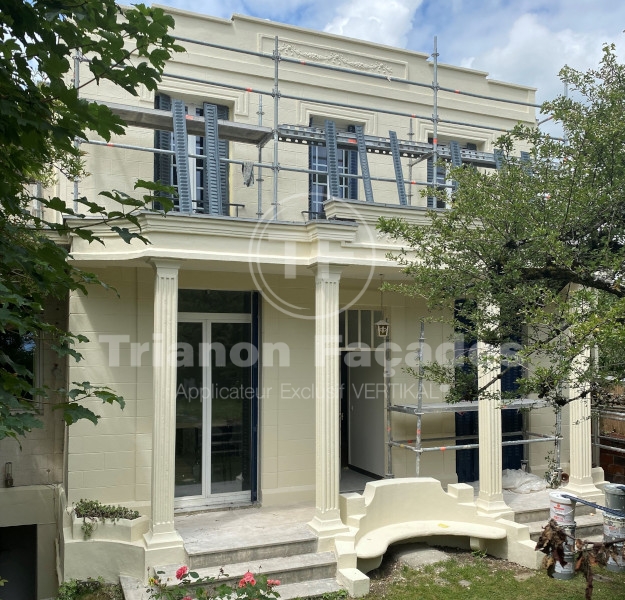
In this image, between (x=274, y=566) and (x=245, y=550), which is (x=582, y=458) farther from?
(x=245, y=550)

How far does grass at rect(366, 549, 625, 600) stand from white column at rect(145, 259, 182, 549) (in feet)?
8.29

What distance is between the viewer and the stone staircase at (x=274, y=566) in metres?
6.93

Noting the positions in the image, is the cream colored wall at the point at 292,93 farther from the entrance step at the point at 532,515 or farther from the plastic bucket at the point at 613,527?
the plastic bucket at the point at 613,527

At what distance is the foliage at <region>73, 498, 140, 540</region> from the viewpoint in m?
7.32

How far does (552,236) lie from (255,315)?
5627mm

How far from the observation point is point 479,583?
24.4 feet

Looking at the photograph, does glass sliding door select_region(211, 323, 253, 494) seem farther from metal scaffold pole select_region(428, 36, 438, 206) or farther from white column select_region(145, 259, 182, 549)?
metal scaffold pole select_region(428, 36, 438, 206)

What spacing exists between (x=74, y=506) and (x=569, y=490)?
7.40 meters

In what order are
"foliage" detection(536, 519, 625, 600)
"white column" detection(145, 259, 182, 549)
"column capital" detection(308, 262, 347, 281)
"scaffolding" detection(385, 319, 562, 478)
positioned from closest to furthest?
"foliage" detection(536, 519, 625, 600)
"white column" detection(145, 259, 182, 549)
"column capital" detection(308, 262, 347, 281)
"scaffolding" detection(385, 319, 562, 478)

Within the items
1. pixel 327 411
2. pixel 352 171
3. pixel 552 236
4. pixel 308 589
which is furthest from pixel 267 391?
pixel 552 236

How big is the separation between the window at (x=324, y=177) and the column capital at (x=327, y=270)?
259cm

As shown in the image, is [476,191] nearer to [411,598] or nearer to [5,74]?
[5,74]

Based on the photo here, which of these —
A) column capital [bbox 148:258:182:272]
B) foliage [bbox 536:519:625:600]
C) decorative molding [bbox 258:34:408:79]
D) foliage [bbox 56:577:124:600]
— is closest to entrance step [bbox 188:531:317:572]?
foliage [bbox 56:577:124:600]

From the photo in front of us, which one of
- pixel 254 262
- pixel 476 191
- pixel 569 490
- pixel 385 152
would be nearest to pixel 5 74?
pixel 476 191
